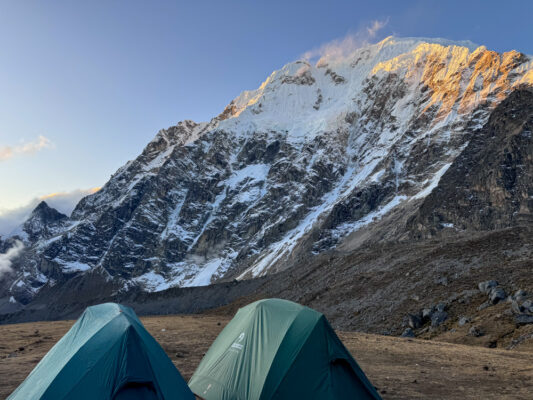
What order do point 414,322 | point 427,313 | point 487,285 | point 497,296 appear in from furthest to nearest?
1. point 427,313
2. point 414,322
3. point 487,285
4. point 497,296

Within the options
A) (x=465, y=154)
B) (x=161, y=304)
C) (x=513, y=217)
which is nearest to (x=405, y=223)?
(x=513, y=217)

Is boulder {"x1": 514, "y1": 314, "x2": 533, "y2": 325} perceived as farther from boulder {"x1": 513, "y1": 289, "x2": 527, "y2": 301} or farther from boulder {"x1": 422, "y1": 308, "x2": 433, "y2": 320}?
boulder {"x1": 422, "y1": 308, "x2": 433, "y2": 320}

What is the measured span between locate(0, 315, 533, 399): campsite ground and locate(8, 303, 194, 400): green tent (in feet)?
12.5

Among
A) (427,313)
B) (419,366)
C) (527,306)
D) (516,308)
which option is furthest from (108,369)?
(427,313)

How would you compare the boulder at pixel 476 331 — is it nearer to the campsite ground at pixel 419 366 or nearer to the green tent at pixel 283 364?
the campsite ground at pixel 419 366

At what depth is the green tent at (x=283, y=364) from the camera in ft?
26.7

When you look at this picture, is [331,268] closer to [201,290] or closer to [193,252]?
[201,290]

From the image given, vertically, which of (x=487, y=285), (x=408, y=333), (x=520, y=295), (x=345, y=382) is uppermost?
(x=345, y=382)

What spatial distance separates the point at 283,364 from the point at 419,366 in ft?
23.9

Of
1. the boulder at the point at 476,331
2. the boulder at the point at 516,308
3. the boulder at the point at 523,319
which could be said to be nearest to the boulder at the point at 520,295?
the boulder at the point at 516,308

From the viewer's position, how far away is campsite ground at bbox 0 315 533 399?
10195 millimetres

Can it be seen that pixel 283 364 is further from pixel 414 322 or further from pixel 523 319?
pixel 414 322

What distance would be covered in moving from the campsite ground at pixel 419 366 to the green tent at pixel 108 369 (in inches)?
150

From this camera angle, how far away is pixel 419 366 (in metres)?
13.4
